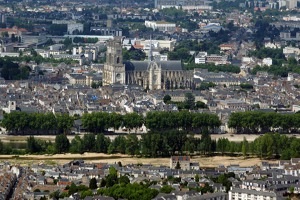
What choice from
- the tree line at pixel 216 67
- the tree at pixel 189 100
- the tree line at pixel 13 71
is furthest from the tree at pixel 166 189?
the tree line at pixel 216 67

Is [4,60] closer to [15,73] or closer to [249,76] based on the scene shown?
[15,73]

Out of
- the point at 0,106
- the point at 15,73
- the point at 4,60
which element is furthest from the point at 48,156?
the point at 4,60

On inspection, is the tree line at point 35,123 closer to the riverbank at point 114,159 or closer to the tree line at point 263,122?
the riverbank at point 114,159

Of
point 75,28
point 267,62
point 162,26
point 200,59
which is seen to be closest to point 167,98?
point 200,59

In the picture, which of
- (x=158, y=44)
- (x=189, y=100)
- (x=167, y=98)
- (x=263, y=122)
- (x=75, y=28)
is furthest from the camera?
(x=75, y=28)

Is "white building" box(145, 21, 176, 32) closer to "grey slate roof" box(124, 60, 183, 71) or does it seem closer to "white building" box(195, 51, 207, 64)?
"white building" box(195, 51, 207, 64)

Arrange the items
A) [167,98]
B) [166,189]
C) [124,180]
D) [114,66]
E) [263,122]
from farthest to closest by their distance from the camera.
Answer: [114,66] < [167,98] < [263,122] < [124,180] < [166,189]

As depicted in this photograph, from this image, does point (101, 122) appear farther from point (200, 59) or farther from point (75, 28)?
point (75, 28)

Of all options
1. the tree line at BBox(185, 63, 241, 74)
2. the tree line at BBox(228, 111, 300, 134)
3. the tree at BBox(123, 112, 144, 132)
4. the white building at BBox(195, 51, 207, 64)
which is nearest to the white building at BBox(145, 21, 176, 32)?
the white building at BBox(195, 51, 207, 64)
